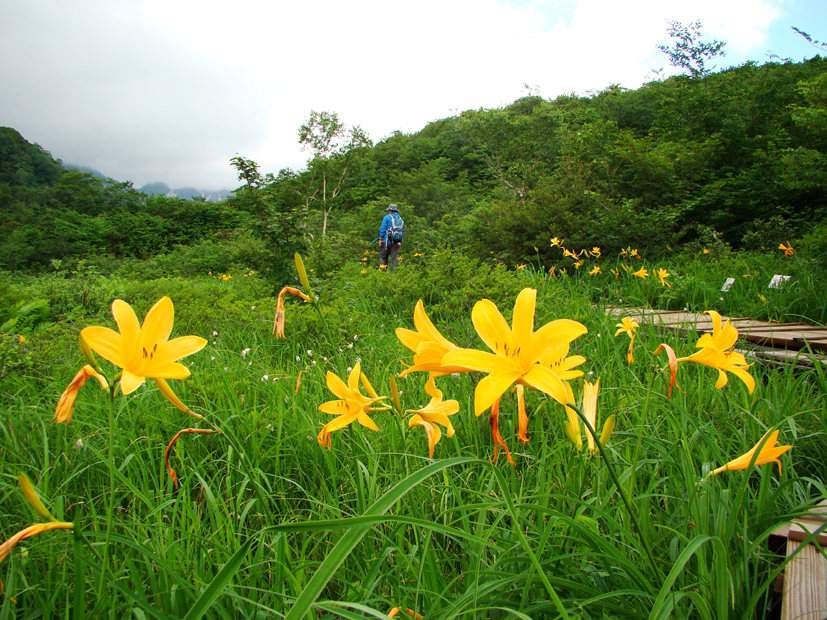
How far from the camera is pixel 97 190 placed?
65.5ft

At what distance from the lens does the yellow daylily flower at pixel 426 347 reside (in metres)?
0.63

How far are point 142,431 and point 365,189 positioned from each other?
83.8 ft

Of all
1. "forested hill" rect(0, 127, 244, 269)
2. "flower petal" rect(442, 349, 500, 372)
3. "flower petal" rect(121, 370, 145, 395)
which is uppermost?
"forested hill" rect(0, 127, 244, 269)

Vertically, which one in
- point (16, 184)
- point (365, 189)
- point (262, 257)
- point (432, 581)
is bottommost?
point (432, 581)

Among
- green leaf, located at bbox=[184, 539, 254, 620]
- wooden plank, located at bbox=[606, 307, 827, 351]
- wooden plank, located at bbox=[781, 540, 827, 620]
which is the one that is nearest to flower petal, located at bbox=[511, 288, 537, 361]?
green leaf, located at bbox=[184, 539, 254, 620]

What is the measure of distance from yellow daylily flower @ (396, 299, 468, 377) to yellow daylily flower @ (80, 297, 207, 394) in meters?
0.33

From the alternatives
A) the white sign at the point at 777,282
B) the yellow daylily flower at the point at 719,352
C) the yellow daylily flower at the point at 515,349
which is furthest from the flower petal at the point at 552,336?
the white sign at the point at 777,282

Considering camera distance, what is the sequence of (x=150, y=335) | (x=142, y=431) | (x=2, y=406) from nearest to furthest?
(x=150, y=335), (x=142, y=431), (x=2, y=406)

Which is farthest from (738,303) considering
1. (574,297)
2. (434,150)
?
(434,150)

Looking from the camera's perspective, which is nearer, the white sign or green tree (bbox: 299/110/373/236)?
the white sign

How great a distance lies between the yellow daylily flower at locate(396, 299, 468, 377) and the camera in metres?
0.63

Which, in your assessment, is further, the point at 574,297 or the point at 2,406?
the point at 574,297

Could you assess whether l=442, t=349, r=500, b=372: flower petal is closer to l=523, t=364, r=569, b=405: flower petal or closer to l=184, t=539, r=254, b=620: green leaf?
l=523, t=364, r=569, b=405: flower petal

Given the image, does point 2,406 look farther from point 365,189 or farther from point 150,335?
point 365,189
